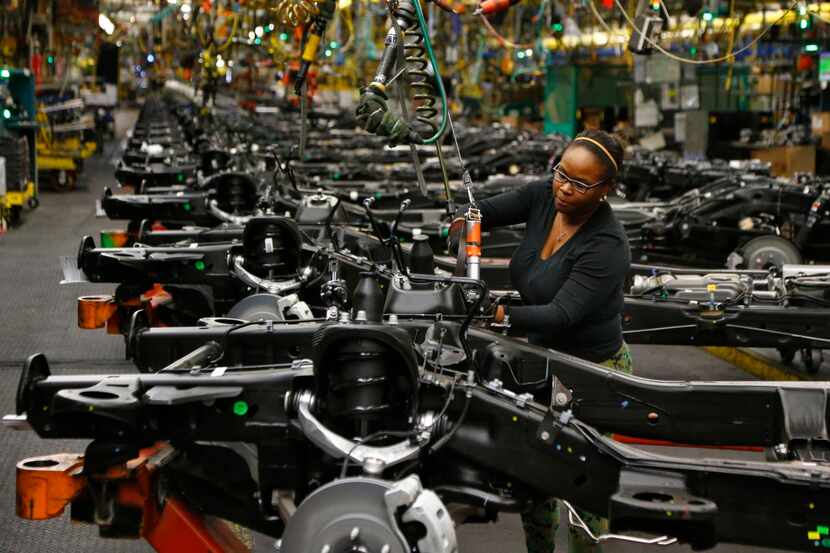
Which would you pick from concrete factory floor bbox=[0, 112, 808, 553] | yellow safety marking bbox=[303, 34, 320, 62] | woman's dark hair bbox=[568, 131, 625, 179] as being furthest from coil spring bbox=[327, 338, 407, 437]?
yellow safety marking bbox=[303, 34, 320, 62]

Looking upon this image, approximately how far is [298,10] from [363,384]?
481 cm

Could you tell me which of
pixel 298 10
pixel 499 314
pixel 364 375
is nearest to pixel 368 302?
pixel 364 375

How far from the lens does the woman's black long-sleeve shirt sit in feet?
12.2

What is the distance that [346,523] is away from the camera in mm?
2801

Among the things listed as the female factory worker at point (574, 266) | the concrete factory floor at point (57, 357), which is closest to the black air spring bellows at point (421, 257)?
the female factory worker at point (574, 266)

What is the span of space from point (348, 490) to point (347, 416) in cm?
34

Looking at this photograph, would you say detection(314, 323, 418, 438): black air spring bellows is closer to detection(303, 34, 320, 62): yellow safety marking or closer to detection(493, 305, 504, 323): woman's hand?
detection(493, 305, 504, 323): woman's hand

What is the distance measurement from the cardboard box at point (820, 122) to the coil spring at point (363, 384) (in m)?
17.2

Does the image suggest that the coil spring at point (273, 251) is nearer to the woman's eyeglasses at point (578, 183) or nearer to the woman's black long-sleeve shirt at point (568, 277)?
the woman's black long-sleeve shirt at point (568, 277)

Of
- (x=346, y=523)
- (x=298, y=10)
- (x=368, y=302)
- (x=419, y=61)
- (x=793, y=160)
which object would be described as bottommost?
(x=346, y=523)

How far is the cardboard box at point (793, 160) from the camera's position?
60.5ft

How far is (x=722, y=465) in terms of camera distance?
10.7 ft

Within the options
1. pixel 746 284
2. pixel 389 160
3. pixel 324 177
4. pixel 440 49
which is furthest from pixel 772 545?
pixel 440 49

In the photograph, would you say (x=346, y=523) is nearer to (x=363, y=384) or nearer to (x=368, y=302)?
(x=363, y=384)
